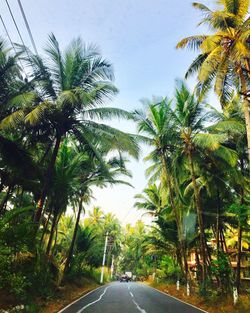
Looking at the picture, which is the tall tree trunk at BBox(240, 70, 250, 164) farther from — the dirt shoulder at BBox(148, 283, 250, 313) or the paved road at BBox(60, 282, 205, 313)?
the paved road at BBox(60, 282, 205, 313)

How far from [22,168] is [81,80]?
4791 mm

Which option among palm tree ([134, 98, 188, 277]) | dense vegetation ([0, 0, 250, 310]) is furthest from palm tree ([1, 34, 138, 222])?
palm tree ([134, 98, 188, 277])

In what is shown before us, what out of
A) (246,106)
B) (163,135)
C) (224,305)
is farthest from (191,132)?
(224,305)

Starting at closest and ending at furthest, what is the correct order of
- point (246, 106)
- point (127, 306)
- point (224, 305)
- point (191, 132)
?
point (246, 106) → point (224, 305) → point (127, 306) → point (191, 132)

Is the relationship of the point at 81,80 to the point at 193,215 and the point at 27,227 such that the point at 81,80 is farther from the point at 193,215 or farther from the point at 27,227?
the point at 193,215

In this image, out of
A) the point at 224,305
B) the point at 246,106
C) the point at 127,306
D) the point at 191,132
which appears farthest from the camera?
the point at 191,132

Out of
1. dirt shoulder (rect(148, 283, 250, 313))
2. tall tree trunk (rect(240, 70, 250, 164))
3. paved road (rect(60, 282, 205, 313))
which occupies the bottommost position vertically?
paved road (rect(60, 282, 205, 313))

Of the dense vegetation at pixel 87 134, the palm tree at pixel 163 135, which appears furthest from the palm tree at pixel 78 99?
the palm tree at pixel 163 135

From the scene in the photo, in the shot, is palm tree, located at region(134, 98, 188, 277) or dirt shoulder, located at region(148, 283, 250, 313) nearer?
dirt shoulder, located at region(148, 283, 250, 313)

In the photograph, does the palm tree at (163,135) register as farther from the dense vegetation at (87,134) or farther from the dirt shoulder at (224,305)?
the dirt shoulder at (224,305)

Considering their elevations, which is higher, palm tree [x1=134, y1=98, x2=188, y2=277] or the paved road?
palm tree [x1=134, y1=98, x2=188, y2=277]

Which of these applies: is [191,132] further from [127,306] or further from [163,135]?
[127,306]

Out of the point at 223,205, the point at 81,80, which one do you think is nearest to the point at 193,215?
the point at 223,205

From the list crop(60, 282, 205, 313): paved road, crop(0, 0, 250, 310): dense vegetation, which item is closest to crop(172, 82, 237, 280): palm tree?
crop(0, 0, 250, 310): dense vegetation
